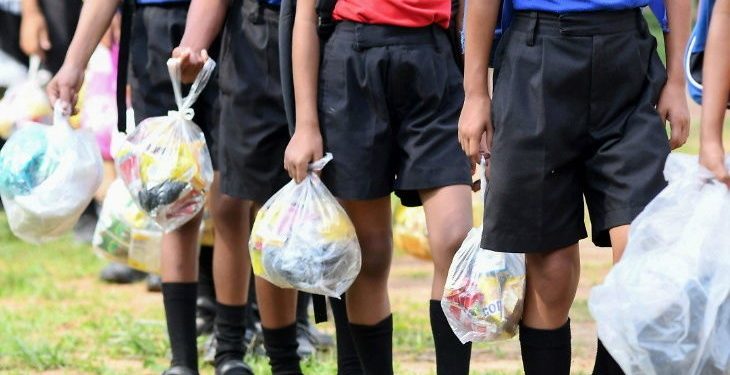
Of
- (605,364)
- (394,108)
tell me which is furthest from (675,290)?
(394,108)

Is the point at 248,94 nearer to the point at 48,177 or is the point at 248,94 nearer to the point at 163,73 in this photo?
the point at 163,73

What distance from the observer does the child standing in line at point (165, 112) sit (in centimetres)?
586

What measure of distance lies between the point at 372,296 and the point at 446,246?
0.48 metres

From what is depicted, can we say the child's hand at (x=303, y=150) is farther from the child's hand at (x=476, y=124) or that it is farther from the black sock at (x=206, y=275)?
the black sock at (x=206, y=275)

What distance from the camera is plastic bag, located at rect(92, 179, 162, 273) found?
6.58 meters

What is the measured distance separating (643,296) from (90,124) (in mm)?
6339

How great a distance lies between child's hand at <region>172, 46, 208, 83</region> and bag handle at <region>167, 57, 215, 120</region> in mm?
14

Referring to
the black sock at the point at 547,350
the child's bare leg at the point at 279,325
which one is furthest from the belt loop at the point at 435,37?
the child's bare leg at the point at 279,325

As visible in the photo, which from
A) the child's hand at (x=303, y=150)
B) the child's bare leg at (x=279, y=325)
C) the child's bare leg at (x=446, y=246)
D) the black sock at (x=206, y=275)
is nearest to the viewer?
the child's bare leg at (x=446, y=246)

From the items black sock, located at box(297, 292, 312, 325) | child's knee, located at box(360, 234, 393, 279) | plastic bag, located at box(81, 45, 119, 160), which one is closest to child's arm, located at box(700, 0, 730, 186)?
child's knee, located at box(360, 234, 393, 279)

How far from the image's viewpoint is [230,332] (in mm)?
6004

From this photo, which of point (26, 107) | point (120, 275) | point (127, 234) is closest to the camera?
point (127, 234)

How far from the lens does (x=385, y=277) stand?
5152 mm

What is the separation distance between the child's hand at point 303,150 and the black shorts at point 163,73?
0.97 m
